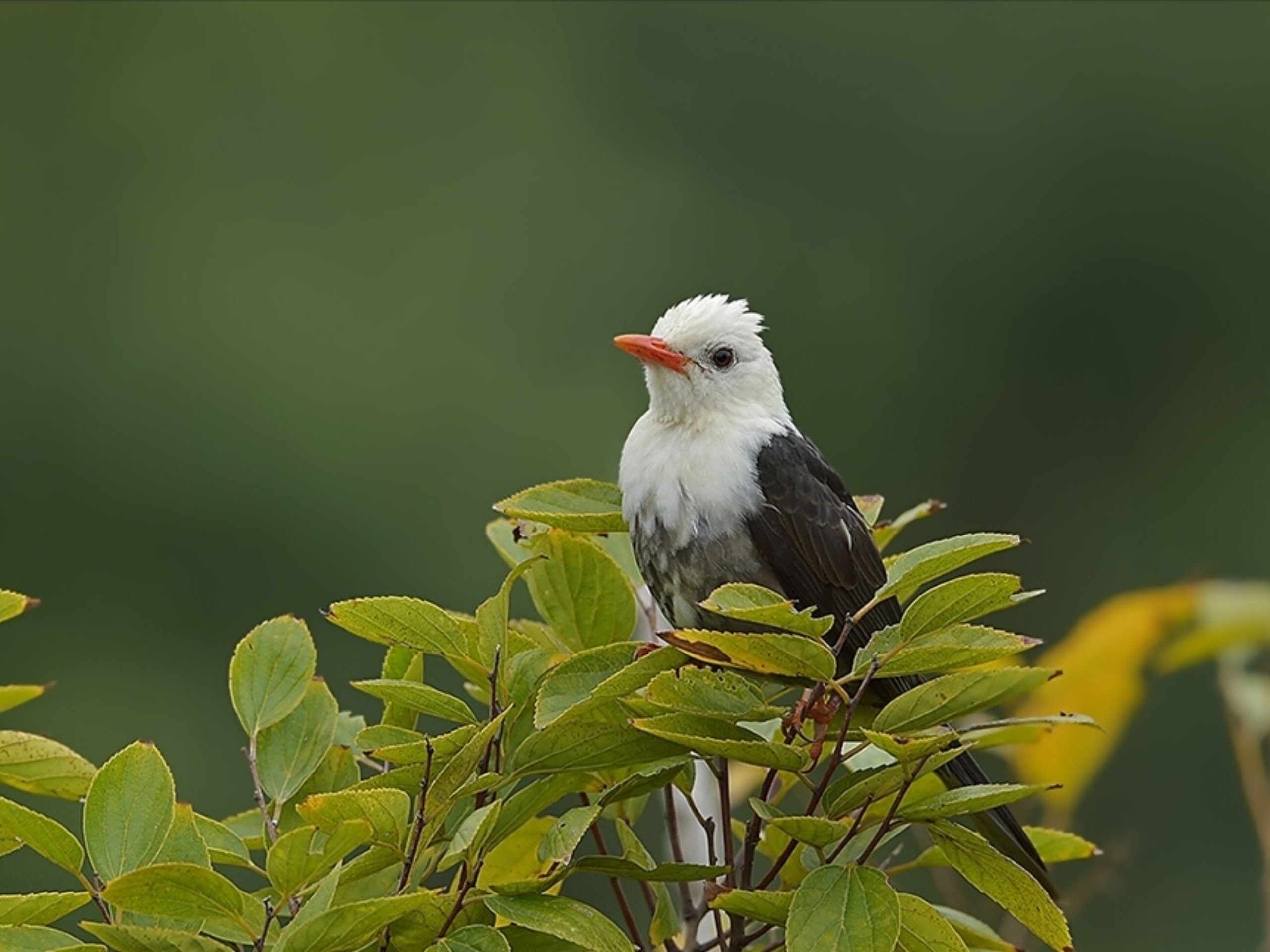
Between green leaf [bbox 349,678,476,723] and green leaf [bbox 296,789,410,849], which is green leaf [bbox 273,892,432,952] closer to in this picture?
green leaf [bbox 296,789,410,849]

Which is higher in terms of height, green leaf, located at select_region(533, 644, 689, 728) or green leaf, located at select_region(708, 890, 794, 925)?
green leaf, located at select_region(533, 644, 689, 728)

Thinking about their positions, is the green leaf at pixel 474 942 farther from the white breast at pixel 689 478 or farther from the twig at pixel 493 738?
the white breast at pixel 689 478

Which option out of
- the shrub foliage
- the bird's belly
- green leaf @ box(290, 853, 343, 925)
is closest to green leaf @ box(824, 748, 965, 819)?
the shrub foliage

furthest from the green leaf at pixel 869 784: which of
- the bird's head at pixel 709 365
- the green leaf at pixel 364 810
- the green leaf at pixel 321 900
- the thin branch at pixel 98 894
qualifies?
the bird's head at pixel 709 365

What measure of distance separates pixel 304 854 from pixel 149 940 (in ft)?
0.62

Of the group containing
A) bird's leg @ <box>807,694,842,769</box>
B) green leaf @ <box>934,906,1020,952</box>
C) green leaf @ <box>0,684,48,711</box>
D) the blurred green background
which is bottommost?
green leaf @ <box>934,906,1020,952</box>

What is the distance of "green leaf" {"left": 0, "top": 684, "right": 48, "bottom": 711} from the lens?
97.8 inches

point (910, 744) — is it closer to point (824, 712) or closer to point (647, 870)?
point (647, 870)

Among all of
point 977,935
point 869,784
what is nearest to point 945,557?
point 869,784

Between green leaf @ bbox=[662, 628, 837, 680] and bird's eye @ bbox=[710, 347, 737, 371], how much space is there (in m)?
1.65

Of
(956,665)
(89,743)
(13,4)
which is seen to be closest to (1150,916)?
(89,743)

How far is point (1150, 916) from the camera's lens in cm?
1717

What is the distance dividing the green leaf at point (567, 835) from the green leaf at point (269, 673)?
0.40 meters

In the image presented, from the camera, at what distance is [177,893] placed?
82.3 inches
